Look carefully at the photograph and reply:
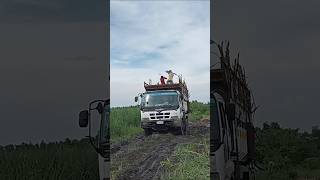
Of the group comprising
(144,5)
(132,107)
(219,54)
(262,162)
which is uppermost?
(144,5)

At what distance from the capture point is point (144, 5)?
300 inches

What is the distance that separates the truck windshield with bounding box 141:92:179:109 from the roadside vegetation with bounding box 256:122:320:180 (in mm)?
3140

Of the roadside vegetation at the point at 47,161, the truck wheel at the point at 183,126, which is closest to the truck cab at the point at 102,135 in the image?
the truck wheel at the point at 183,126

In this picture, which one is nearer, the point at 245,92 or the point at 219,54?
the point at 219,54

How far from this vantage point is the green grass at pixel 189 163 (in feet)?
24.6

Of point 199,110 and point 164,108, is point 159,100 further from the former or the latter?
point 199,110

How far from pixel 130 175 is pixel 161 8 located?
2.06 meters

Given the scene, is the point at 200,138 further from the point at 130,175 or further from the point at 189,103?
the point at 130,175

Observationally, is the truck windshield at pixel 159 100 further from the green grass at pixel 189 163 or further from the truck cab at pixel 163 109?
the green grass at pixel 189 163

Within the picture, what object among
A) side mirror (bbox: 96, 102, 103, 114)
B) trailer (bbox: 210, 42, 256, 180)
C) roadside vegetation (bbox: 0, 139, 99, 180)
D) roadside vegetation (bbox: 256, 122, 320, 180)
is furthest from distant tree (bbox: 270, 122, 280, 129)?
side mirror (bbox: 96, 102, 103, 114)

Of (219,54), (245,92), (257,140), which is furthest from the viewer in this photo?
(257,140)

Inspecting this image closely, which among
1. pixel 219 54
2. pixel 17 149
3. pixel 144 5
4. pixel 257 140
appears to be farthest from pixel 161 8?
pixel 17 149

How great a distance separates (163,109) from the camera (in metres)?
7.86

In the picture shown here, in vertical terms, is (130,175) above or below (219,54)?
below
